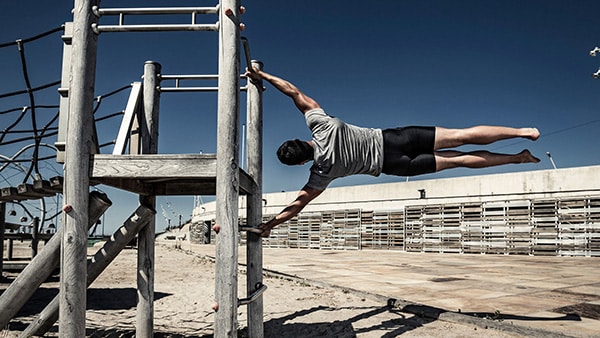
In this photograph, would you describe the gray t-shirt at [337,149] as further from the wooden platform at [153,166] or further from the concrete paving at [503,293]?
the concrete paving at [503,293]

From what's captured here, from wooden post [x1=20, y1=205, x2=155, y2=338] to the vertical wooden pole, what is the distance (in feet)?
2.62

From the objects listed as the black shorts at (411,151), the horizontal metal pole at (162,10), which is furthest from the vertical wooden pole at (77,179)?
the black shorts at (411,151)

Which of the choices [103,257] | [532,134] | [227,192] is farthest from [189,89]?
[532,134]

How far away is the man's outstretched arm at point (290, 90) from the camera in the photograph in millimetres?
3900

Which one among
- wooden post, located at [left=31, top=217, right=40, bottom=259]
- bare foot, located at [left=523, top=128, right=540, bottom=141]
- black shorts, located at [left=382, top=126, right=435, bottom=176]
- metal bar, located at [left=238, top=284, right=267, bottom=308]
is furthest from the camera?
wooden post, located at [left=31, top=217, right=40, bottom=259]

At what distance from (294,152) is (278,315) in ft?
8.01

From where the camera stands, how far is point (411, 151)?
4148 millimetres

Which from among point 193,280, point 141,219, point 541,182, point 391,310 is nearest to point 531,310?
point 391,310

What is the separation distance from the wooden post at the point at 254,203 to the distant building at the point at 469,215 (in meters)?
15.0

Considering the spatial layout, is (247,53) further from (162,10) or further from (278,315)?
(278,315)

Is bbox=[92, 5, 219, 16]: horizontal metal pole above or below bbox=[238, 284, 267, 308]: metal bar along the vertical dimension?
above

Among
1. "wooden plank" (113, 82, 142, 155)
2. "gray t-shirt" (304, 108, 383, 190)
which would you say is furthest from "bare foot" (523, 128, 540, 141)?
"wooden plank" (113, 82, 142, 155)

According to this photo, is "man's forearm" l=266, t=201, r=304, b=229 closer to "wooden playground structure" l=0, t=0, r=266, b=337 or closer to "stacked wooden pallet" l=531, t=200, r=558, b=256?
"wooden playground structure" l=0, t=0, r=266, b=337

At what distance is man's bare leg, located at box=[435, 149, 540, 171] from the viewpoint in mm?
3990
